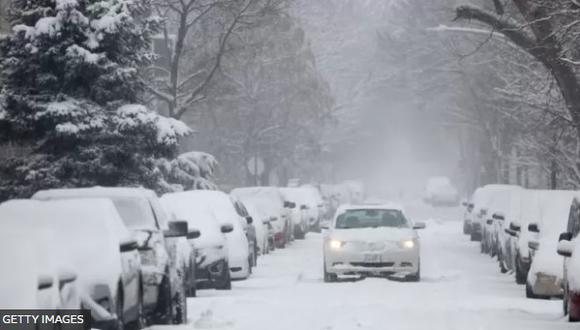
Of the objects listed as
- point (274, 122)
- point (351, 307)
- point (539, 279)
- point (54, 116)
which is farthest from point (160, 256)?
point (274, 122)

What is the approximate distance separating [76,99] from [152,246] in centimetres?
1347

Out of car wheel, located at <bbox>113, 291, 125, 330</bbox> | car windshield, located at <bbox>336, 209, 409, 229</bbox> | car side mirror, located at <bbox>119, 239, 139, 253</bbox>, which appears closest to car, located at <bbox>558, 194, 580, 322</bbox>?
car side mirror, located at <bbox>119, 239, 139, 253</bbox>

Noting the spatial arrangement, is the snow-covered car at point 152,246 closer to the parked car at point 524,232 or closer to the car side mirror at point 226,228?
the car side mirror at point 226,228

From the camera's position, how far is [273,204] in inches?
1593

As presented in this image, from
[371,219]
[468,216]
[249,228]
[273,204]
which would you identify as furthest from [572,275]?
[468,216]

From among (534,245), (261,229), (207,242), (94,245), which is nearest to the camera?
(94,245)

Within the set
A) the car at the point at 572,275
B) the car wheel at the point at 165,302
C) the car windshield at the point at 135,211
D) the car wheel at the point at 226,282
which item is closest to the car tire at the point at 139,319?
the car wheel at the point at 165,302

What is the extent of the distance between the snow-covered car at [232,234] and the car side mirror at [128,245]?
11549 mm

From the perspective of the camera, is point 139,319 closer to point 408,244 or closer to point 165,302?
point 165,302

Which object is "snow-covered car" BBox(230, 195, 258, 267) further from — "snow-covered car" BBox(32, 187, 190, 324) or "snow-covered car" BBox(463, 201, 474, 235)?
"snow-covered car" BBox(463, 201, 474, 235)

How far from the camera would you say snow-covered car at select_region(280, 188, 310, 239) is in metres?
47.3

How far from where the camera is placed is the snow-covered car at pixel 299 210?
47.3 m

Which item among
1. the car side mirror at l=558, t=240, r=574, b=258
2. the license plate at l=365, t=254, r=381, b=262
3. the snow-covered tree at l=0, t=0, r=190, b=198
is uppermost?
the snow-covered tree at l=0, t=0, r=190, b=198

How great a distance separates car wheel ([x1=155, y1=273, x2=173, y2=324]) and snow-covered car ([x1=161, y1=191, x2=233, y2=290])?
6.68 m
